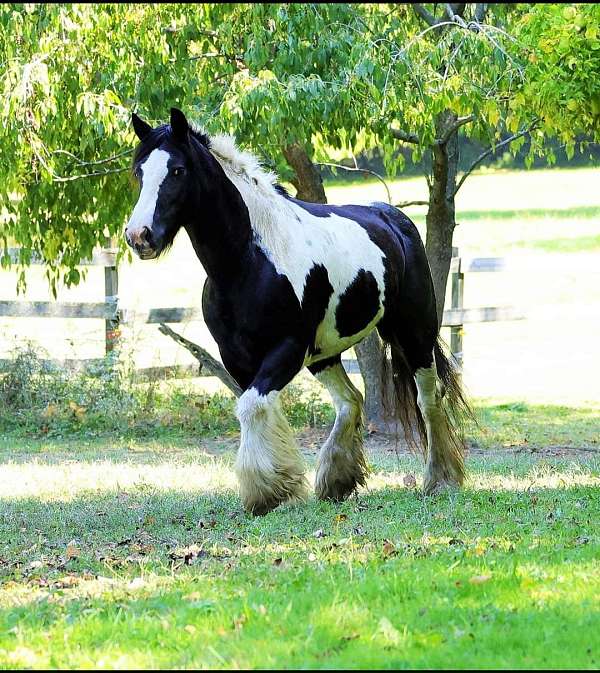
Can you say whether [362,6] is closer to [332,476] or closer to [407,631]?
[332,476]

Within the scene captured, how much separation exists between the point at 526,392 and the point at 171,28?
9892 millimetres

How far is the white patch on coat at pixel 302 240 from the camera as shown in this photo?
24.0 feet

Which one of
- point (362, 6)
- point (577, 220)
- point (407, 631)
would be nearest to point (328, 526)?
point (407, 631)

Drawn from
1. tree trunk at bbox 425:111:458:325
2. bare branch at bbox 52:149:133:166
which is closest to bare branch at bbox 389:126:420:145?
tree trunk at bbox 425:111:458:325

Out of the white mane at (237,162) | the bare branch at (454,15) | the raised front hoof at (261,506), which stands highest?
the bare branch at (454,15)

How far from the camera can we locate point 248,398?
695 centimetres

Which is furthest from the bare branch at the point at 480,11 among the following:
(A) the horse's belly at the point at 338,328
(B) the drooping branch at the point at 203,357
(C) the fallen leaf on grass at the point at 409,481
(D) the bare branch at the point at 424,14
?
(C) the fallen leaf on grass at the point at 409,481

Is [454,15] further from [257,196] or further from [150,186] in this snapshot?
[150,186]

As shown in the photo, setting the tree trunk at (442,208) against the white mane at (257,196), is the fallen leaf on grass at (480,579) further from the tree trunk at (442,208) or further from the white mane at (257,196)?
the tree trunk at (442,208)

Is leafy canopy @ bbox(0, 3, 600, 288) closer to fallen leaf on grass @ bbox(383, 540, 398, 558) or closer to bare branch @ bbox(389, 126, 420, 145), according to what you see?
bare branch @ bbox(389, 126, 420, 145)

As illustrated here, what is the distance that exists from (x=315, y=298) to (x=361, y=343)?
5622mm

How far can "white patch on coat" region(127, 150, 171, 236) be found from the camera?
6.63 metres

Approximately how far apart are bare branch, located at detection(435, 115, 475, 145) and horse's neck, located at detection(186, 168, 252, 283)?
4640 millimetres

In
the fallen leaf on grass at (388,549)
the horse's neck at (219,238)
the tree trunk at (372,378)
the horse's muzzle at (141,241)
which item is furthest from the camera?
the tree trunk at (372,378)
